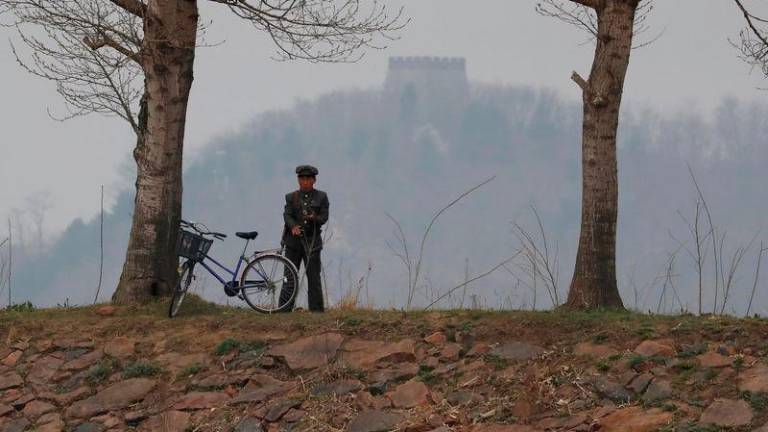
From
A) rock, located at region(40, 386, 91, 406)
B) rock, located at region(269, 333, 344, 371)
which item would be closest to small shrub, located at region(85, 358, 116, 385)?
rock, located at region(40, 386, 91, 406)

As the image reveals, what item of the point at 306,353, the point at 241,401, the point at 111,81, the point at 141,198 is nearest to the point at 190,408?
the point at 241,401

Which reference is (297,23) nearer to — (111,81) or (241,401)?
(111,81)

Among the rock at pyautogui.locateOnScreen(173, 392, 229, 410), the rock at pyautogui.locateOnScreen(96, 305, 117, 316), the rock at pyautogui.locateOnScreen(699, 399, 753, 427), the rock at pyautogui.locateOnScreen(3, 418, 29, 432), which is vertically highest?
the rock at pyautogui.locateOnScreen(96, 305, 117, 316)

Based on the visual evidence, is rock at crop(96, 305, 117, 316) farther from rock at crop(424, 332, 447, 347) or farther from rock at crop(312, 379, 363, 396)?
rock at crop(424, 332, 447, 347)

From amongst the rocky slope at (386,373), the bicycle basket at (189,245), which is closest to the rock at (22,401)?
the rocky slope at (386,373)

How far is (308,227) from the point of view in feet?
47.9

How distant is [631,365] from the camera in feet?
34.9

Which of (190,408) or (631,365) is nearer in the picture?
(631,365)

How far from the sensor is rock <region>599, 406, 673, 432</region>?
375 inches

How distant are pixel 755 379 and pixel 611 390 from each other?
49.3 inches

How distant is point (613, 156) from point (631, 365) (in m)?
4.09

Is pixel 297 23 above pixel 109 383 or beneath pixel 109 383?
above

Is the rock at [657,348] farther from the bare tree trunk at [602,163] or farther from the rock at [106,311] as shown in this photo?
the rock at [106,311]

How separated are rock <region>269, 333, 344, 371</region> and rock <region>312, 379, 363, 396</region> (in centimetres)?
53
